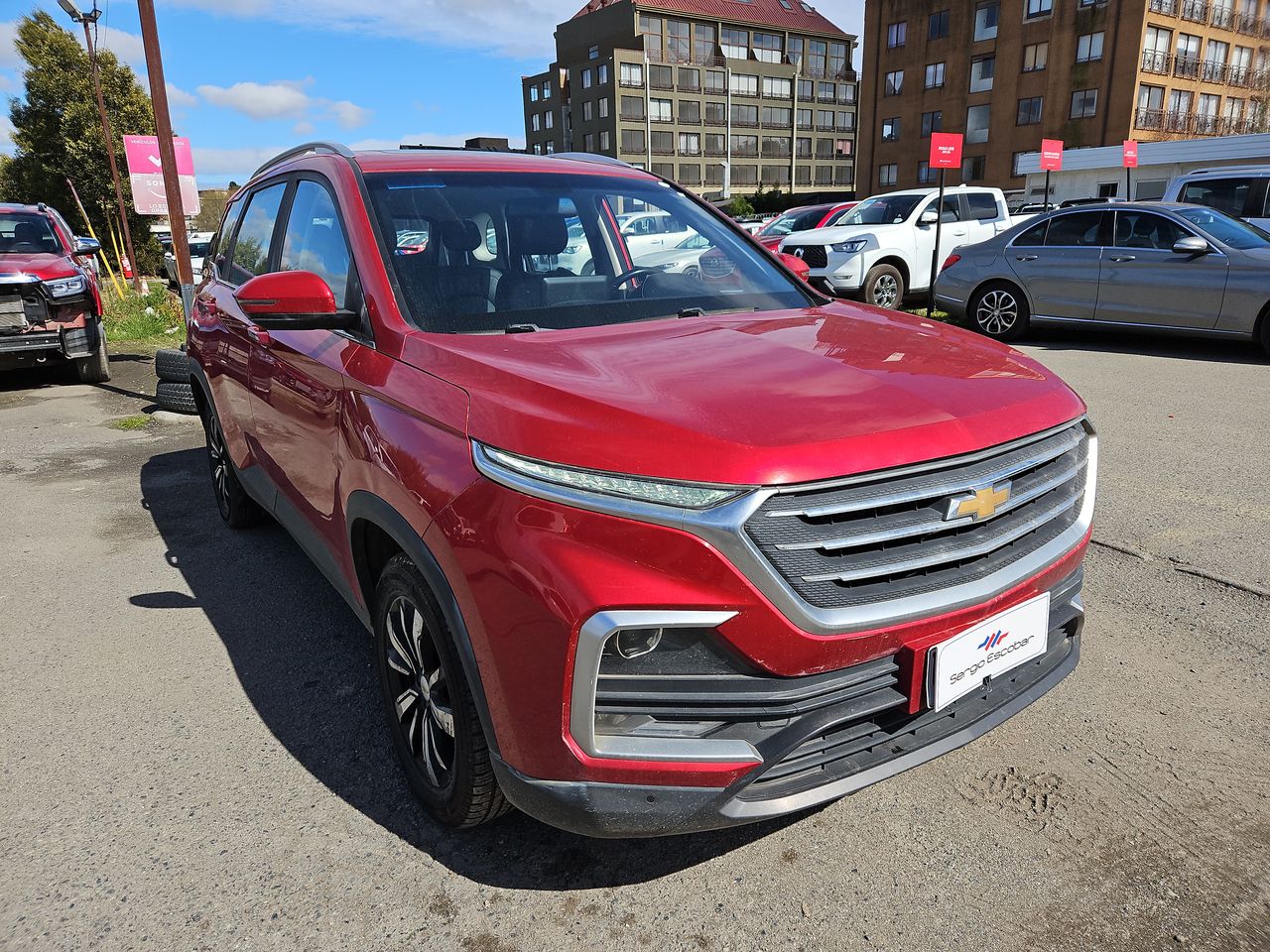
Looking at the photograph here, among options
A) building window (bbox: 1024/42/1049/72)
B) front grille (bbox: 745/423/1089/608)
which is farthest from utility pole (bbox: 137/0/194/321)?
building window (bbox: 1024/42/1049/72)

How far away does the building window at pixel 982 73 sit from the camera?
48.6 m

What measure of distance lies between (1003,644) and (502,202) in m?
2.16

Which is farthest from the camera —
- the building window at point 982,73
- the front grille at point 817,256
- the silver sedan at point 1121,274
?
the building window at point 982,73

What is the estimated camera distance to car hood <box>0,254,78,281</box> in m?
8.81

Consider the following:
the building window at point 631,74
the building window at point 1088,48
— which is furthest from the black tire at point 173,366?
the building window at point 631,74

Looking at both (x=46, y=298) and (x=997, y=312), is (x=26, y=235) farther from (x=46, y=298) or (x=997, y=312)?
(x=997, y=312)

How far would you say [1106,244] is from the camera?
981 centimetres

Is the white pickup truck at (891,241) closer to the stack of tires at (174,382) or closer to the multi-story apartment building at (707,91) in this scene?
the stack of tires at (174,382)

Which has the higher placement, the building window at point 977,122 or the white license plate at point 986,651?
the building window at point 977,122

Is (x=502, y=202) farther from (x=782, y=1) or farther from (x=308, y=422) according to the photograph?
(x=782, y=1)

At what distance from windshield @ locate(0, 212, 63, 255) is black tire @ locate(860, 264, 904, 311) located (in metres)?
10.1

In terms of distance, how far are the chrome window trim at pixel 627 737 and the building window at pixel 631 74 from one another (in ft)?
244

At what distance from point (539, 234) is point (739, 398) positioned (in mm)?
1398

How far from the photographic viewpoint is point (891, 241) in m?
12.8
